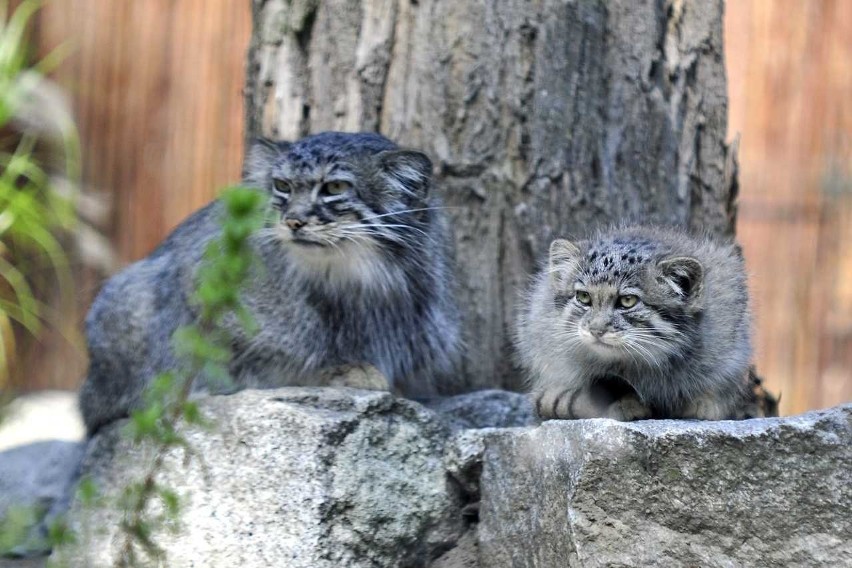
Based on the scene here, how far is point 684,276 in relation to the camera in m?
3.68

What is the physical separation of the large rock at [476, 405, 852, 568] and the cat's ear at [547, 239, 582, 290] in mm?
609

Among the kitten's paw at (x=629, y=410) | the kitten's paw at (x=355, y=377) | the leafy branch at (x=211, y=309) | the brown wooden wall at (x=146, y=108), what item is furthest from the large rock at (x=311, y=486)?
the brown wooden wall at (x=146, y=108)

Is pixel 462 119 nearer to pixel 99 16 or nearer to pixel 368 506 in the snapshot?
pixel 368 506

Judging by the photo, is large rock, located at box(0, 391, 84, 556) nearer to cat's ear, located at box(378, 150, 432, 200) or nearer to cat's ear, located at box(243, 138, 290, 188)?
cat's ear, located at box(243, 138, 290, 188)

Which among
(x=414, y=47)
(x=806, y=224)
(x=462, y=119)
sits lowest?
(x=806, y=224)

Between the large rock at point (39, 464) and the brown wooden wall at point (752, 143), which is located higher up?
the brown wooden wall at point (752, 143)

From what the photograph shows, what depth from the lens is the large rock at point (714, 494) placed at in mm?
3336

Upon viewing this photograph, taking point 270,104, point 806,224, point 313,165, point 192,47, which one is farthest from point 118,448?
point 806,224

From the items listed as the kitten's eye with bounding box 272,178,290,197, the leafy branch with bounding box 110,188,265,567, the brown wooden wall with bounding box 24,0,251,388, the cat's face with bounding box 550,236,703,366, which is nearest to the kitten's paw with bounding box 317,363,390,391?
the kitten's eye with bounding box 272,178,290,197

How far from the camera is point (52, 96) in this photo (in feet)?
25.8

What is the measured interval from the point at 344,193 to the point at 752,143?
4.20m

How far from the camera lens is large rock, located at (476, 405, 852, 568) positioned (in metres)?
3.34

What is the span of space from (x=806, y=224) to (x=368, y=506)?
193 inches

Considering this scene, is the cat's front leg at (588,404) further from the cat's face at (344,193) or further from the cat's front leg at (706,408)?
the cat's face at (344,193)
